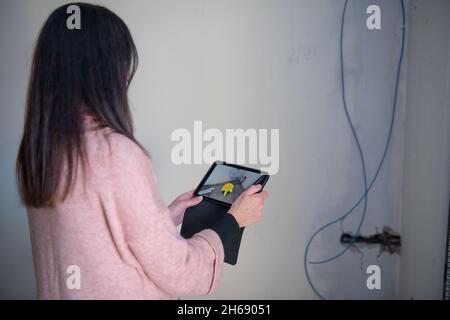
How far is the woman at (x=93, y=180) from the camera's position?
25.6 inches

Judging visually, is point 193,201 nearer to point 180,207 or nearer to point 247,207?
point 180,207

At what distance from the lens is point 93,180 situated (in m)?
0.65

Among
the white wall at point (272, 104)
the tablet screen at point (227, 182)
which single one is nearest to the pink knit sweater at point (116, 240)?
the tablet screen at point (227, 182)

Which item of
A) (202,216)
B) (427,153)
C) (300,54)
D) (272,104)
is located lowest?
(202,216)

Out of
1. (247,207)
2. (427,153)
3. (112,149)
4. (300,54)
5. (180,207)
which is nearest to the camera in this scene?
(112,149)

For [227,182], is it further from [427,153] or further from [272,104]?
[427,153]

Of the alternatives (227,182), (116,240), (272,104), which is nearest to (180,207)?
(227,182)

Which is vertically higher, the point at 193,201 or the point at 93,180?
the point at 93,180

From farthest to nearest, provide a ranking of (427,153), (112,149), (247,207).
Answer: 1. (427,153)
2. (247,207)
3. (112,149)

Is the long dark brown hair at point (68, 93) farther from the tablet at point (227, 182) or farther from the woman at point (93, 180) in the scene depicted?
the tablet at point (227, 182)

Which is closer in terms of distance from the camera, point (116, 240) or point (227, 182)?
point (116, 240)

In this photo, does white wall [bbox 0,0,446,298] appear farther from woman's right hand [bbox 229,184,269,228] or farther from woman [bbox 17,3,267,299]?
woman [bbox 17,3,267,299]

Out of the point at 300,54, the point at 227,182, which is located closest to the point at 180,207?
the point at 227,182

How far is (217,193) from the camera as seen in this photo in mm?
994
